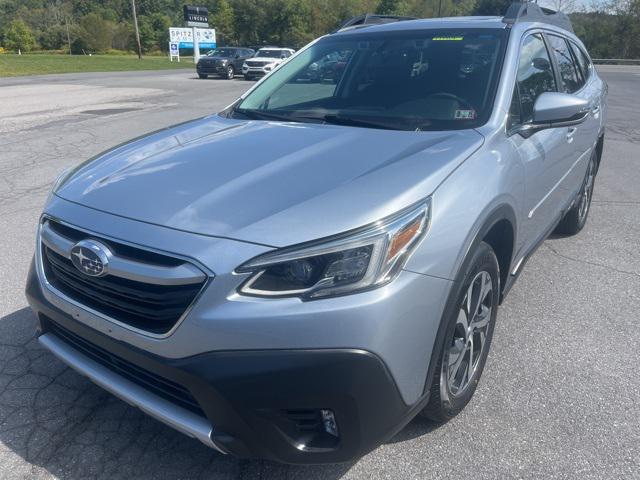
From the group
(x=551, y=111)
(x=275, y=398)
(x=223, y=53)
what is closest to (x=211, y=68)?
(x=223, y=53)

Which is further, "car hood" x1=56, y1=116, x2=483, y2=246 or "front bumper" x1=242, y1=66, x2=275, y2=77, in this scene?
"front bumper" x1=242, y1=66, x2=275, y2=77

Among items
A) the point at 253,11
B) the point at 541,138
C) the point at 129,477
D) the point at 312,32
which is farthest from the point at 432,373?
the point at 253,11

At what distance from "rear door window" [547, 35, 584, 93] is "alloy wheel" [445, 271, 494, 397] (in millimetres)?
2057

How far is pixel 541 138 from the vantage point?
3326mm

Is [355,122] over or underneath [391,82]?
underneath

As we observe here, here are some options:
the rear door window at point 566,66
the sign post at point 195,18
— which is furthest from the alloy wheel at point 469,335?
the sign post at point 195,18

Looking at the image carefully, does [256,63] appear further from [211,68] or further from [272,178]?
[272,178]

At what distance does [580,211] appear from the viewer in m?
5.37

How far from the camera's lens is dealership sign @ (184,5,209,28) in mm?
44938

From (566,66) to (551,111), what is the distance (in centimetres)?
167

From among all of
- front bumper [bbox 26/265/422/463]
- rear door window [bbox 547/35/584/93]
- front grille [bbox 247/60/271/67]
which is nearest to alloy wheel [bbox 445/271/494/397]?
front bumper [bbox 26/265/422/463]

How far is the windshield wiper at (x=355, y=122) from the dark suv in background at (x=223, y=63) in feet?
93.4

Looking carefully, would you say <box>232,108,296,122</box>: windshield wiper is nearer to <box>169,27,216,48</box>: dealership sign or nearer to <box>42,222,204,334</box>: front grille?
<box>42,222,204,334</box>: front grille

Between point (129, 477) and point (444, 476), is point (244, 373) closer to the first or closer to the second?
point (129, 477)
